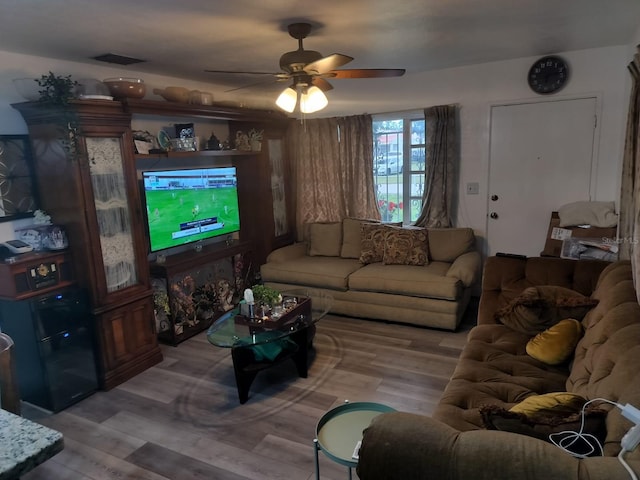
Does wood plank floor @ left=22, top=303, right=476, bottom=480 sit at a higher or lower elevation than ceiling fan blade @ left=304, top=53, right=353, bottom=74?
lower

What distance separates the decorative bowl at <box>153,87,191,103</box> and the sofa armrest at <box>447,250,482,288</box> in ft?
9.23

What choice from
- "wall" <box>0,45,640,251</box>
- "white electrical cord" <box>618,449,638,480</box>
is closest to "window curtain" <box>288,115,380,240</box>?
"wall" <box>0,45,640,251</box>

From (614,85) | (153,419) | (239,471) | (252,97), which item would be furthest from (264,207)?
(614,85)

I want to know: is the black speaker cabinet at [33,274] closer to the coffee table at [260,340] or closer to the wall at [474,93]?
the wall at [474,93]

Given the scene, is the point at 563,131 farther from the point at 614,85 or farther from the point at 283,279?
the point at 283,279

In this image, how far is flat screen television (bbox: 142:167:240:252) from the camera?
3723mm

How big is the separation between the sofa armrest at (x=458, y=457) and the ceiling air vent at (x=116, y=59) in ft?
10.5

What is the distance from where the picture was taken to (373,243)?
453cm

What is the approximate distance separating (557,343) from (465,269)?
1.67 metres

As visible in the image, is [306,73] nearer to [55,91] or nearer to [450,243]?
[55,91]

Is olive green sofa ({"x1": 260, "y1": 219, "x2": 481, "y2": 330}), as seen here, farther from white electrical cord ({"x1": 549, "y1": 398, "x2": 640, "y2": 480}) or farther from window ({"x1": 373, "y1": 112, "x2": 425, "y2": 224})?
white electrical cord ({"x1": 549, "y1": 398, "x2": 640, "y2": 480})

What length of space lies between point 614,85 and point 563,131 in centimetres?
52

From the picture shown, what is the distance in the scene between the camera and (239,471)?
7.34 ft

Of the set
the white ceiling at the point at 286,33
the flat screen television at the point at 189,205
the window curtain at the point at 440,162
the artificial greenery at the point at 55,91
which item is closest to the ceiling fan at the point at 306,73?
the white ceiling at the point at 286,33
